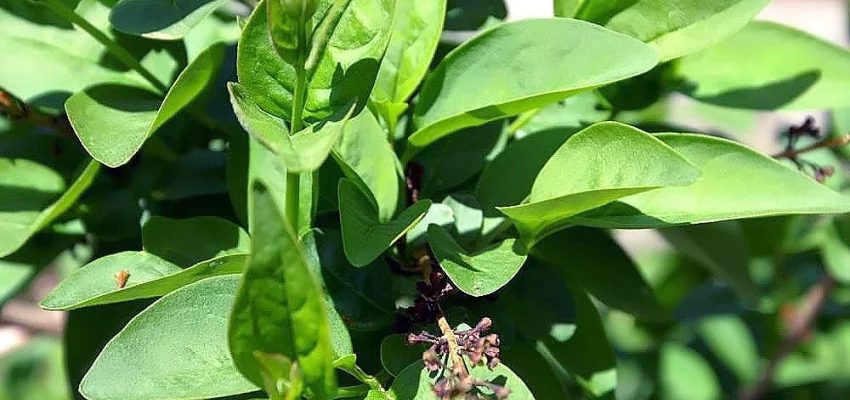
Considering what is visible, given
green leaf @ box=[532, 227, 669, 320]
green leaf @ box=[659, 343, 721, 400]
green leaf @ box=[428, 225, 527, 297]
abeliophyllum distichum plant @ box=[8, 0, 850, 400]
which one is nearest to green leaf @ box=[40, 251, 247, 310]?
abeliophyllum distichum plant @ box=[8, 0, 850, 400]

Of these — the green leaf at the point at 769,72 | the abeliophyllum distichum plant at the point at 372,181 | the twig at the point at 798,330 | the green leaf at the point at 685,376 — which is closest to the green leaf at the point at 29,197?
the abeliophyllum distichum plant at the point at 372,181

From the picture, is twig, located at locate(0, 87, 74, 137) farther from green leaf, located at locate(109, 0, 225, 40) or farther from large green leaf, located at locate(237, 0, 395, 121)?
large green leaf, located at locate(237, 0, 395, 121)

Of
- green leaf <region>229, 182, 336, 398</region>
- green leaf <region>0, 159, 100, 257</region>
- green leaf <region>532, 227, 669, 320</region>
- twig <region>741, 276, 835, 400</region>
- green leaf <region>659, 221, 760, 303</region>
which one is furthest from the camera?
twig <region>741, 276, 835, 400</region>

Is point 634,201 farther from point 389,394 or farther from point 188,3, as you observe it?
point 188,3

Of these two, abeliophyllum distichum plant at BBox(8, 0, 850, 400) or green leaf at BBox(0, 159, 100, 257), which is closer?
abeliophyllum distichum plant at BBox(8, 0, 850, 400)

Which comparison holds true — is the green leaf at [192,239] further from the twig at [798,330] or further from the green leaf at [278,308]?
the twig at [798,330]

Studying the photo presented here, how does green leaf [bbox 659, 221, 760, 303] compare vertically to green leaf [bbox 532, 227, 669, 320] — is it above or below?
below

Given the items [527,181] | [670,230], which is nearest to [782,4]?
[670,230]
